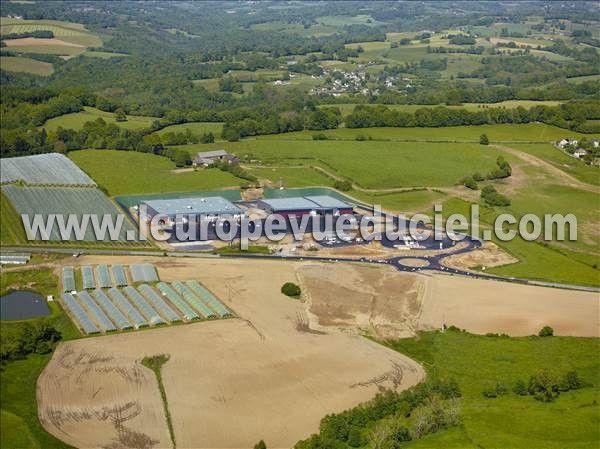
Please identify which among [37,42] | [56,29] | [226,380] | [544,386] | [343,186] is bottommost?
[544,386]

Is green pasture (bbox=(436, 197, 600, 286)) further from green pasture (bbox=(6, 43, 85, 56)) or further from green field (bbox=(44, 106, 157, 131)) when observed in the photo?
green pasture (bbox=(6, 43, 85, 56))

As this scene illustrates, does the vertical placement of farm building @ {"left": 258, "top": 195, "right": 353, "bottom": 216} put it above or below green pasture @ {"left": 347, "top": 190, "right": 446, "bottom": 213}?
above

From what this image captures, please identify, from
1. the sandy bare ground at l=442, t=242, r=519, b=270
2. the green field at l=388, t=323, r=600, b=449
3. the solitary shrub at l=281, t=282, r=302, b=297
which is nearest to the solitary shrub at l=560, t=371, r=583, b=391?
the green field at l=388, t=323, r=600, b=449

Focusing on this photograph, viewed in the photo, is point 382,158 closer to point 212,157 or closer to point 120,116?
point 212,157

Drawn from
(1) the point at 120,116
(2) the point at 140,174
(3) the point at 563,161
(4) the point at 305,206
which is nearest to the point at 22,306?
(4) the point at 305,206

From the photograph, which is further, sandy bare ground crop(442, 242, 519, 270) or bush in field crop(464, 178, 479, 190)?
bush in field crop(464, 178, 479, 190)

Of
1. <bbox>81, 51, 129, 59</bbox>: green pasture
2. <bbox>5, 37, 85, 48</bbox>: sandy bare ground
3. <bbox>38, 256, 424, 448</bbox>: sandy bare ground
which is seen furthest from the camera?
<bbox>81, 51, 129, 59</bbox>: green pasture

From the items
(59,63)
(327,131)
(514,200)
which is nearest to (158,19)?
(59,63)
